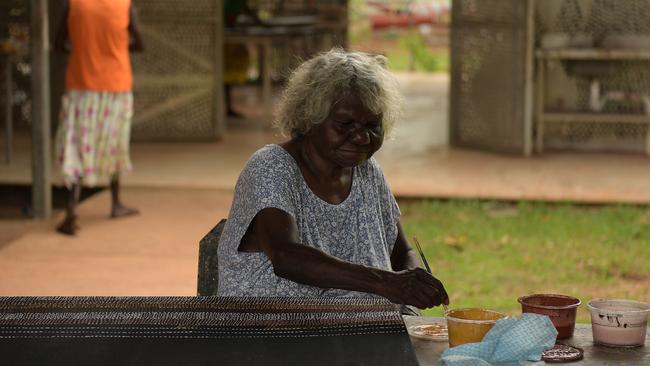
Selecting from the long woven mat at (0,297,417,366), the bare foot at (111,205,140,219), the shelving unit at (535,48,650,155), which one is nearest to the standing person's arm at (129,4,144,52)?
the bare foot at (111,205,140,219)

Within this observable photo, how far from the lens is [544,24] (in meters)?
10.4

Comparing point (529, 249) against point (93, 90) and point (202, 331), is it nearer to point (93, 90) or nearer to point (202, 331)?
point (93, 90)

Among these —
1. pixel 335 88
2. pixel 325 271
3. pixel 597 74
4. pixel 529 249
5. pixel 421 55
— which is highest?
pixel 335 88

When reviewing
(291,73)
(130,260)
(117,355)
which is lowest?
(130,260)

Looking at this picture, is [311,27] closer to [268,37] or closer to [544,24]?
[268,37]

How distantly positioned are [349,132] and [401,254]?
53 cm

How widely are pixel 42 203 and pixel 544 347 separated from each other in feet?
19.0

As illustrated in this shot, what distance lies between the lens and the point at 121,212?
772 cm

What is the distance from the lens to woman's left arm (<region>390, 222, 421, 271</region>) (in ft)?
11.8

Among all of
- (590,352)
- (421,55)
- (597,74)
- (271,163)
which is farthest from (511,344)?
(421,55)

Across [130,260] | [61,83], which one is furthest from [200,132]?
[130,260]

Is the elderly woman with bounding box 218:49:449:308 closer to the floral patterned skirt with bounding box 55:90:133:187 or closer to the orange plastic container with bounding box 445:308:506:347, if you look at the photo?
the orange plastic container with bounding box 445:308:506:347

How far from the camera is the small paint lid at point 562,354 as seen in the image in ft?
8.41

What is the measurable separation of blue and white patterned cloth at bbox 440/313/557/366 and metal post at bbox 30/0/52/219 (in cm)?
556
